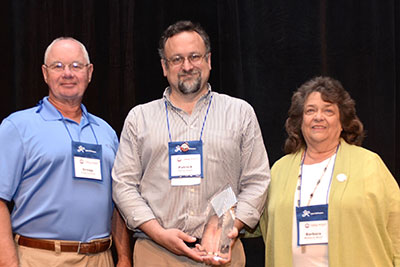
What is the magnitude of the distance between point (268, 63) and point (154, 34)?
839 millimetres

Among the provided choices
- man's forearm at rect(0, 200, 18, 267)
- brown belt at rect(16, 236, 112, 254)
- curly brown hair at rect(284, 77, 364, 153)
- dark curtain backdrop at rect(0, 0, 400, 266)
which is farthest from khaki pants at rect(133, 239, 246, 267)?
dark curtain backdrop at rect(0, 0, 400, 266)

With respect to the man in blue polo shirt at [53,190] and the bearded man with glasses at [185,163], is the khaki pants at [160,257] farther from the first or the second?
the man in blue polo shirt at [53,190]

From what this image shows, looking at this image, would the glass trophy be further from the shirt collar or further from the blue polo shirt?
the shirt collar

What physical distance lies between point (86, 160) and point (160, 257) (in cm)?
64

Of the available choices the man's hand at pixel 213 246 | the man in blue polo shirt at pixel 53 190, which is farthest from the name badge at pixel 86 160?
the man's hand at pixel 213 246

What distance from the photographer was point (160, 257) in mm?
2801

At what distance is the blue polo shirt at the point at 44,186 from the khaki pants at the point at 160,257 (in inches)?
9.8

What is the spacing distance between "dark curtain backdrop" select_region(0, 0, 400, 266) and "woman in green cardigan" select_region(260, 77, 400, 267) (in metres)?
0.76

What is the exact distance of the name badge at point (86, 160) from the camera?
9.46 feet

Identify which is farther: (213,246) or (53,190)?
(53,190)

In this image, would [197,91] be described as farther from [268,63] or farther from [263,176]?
[268,63]

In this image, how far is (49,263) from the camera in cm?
275

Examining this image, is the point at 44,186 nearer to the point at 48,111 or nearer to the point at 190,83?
the point at 48,111

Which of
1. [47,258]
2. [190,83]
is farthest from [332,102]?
[47,258]
